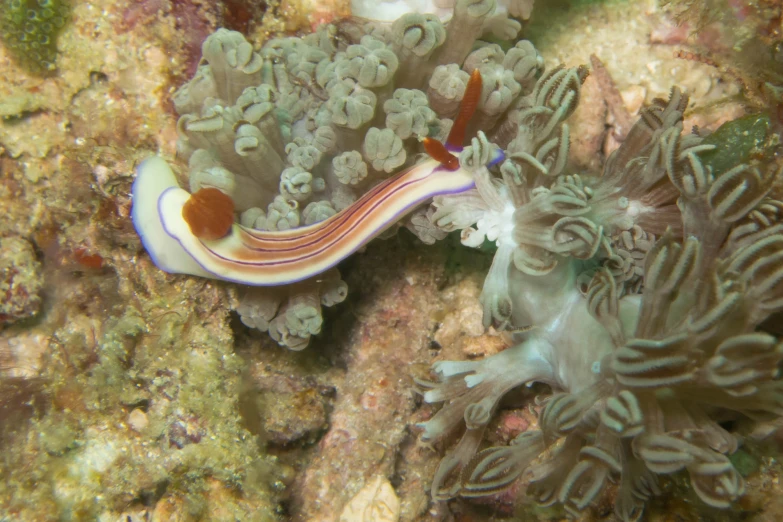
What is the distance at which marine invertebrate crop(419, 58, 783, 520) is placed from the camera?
2.28m

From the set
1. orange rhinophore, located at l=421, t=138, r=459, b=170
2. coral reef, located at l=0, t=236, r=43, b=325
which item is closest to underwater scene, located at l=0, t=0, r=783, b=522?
orange rhinophore, located at l=421, t=138, r=459, b=170

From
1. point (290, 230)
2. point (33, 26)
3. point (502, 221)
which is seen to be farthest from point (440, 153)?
point (33, 26)

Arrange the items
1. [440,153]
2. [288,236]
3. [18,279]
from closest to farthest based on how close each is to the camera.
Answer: [440,153] < [288,236] < [18,279]

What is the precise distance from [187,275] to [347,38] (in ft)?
7.16

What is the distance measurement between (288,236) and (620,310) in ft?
7.17

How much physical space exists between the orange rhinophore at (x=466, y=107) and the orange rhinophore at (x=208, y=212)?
5.11 ft

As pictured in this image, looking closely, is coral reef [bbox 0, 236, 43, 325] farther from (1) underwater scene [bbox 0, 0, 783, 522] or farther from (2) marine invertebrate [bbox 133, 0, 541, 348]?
(2) marine invertebrate [bbox 133, 0, 541, 348]

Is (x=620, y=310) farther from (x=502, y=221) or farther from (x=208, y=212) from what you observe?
(x=208, y=212)

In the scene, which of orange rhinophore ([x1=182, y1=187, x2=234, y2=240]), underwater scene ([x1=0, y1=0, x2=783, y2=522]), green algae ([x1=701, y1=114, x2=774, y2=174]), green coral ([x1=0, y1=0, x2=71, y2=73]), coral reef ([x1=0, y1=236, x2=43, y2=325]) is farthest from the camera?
coral reef ([x1=0, y1=236, x2=43, y2=325])

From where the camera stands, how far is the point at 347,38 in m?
3.62

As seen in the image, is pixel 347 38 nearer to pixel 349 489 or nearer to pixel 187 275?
pixel 187 275

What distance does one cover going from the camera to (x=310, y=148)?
321 cm

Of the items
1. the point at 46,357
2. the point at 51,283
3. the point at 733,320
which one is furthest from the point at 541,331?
the point at 51,283

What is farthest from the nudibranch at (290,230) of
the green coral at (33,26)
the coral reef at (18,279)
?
the coral reef at (18,279)
